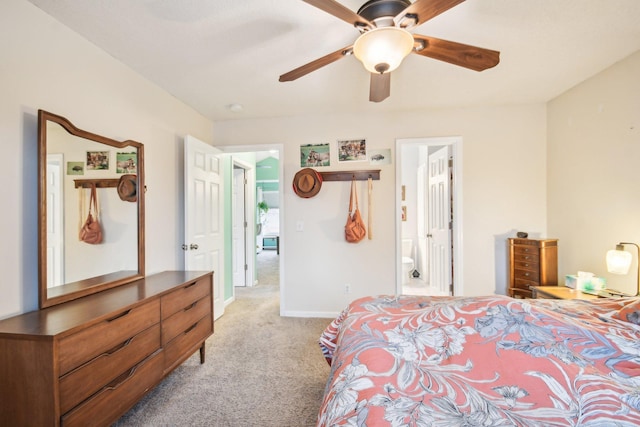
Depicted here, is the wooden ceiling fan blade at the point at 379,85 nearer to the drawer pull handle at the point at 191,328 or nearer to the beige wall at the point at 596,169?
the beige wall at the point at 596,169

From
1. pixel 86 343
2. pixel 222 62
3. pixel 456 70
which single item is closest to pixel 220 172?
pixel 222 62

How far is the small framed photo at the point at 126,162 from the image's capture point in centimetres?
215

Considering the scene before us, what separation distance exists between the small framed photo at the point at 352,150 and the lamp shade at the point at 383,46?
187 centimetres

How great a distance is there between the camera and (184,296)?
2.11m

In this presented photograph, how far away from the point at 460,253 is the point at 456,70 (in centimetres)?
189

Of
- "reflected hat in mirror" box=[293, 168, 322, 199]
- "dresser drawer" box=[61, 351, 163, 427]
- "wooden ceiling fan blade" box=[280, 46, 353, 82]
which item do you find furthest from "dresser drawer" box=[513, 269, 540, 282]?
"dresser drawer" box=[61, 351, 163, 427]

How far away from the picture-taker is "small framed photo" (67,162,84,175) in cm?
175

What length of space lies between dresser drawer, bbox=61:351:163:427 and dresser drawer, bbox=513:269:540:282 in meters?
3.27

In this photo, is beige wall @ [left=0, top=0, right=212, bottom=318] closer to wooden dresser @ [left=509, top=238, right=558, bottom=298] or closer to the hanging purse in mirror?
the hanging purse in mirror

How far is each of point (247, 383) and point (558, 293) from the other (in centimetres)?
259

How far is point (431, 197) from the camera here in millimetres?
4090

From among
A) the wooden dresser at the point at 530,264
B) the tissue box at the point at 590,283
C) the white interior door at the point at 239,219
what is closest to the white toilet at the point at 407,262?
the wooden dresser at the point at 530,264

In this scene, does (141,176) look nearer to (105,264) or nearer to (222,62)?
(105,264)

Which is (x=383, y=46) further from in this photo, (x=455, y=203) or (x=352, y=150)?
(x=455, y=203)
